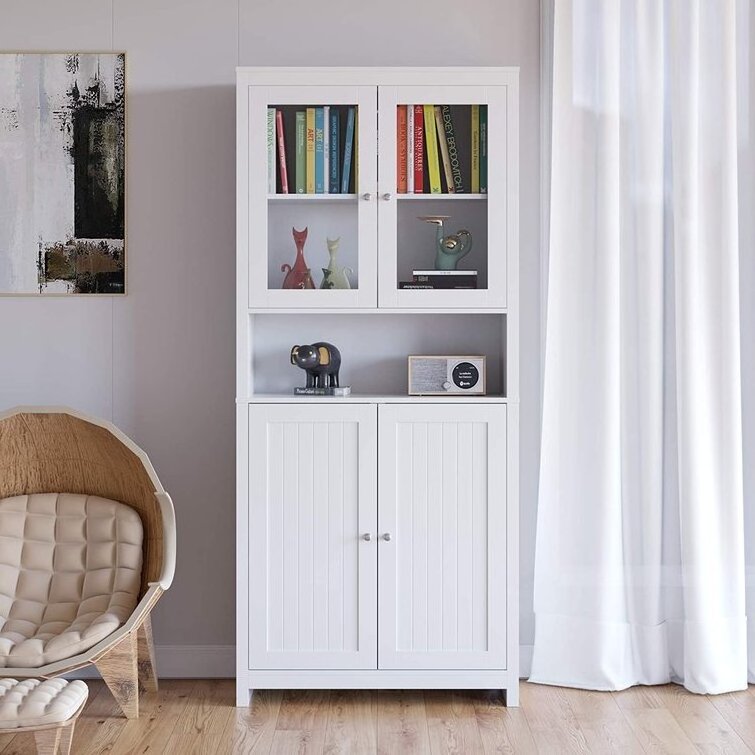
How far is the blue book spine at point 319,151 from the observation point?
2.79 metres

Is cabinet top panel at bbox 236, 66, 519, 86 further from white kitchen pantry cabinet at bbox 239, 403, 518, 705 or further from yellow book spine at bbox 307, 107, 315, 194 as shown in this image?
white kitchen pantry cabinet at bbox 239, 403, 518, 705

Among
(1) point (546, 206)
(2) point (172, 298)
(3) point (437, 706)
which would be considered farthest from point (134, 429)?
(1) point (546, 206)

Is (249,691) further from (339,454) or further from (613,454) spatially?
(613,454)

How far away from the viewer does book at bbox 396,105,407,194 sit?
2795mm

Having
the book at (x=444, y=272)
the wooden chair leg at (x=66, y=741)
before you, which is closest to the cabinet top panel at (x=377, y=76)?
the book at (x=444, y=272)

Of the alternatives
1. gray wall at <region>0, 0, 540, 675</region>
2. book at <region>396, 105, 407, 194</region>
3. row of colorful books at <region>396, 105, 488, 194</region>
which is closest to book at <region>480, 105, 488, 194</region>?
row of colorful books at <region>396, 105, 488, 194</region>

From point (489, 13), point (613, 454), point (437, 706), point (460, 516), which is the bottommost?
point (437, 706)

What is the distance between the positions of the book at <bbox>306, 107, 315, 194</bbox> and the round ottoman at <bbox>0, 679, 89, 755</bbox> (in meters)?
1.59

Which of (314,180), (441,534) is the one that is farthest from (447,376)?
(314,180)

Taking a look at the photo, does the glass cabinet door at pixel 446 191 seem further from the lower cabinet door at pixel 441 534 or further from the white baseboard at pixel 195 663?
the white baseboard at pixel 195 663

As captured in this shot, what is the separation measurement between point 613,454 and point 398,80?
137 centimetres

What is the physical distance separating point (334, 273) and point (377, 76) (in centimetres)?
62

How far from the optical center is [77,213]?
3088 mm

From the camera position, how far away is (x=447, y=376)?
2.88 meters
